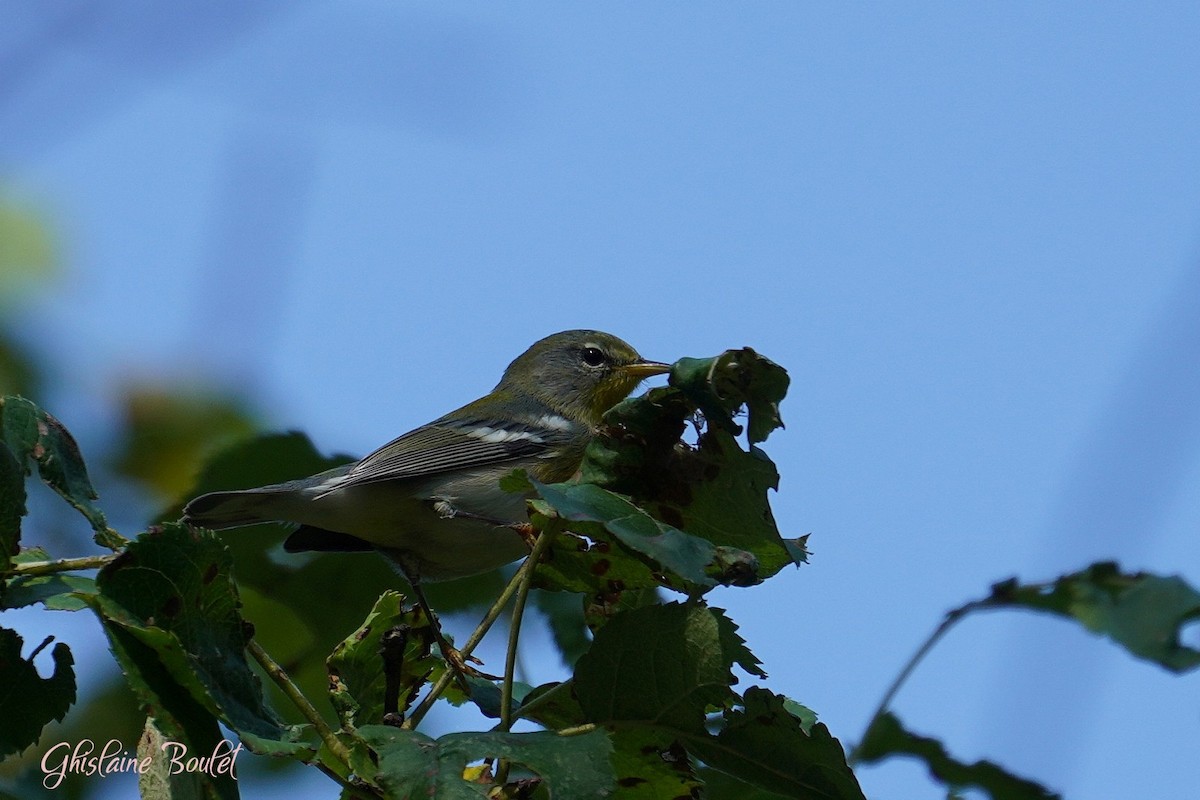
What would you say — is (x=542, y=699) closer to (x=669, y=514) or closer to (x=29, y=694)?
(x=669, y=514)

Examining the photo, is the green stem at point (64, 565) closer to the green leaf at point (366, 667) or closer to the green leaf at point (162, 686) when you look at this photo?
the green leaf at point (162, 686)

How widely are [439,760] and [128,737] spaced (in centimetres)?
152

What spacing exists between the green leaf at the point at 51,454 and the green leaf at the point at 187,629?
0.23 m

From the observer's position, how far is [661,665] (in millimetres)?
2084

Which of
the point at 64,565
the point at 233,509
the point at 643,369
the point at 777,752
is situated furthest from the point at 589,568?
the point at 643,369

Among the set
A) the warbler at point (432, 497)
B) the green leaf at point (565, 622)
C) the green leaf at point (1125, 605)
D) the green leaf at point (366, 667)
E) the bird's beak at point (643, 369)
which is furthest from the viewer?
the bird's beak at point (643, 369)

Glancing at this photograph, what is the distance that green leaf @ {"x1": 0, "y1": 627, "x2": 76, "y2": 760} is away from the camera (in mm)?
2080

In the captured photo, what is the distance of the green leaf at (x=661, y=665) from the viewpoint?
6.84ft

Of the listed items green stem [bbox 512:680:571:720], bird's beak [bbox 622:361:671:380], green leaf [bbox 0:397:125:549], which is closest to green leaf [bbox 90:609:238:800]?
green leaf [bbox 0:397:125:549]

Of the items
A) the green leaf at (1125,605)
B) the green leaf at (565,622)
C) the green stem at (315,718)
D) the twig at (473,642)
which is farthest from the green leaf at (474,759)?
the green leaf at (565,622)

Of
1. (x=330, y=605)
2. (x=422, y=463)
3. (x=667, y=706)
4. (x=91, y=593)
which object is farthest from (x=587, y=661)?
(x=422, y=463)

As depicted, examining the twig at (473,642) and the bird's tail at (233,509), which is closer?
the twig at (473,642)

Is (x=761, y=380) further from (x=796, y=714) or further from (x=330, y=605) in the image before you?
(x=330, y=605)

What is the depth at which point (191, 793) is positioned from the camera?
196cm
